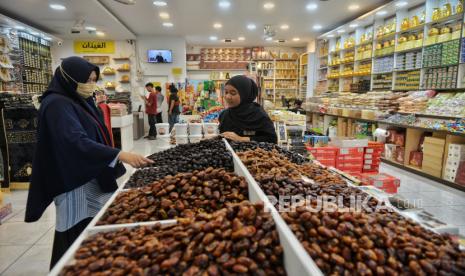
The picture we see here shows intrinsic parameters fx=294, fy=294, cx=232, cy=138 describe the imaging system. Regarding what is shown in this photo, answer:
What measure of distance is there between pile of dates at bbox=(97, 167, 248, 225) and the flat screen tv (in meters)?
10.5

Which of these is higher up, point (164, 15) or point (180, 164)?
point (164, 15)

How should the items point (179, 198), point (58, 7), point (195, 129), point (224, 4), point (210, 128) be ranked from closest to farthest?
point (179, 198), point (195, 129), point (210, 128), point (58, 7), point (224, 4)

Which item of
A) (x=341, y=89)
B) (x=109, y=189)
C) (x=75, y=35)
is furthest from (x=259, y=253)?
(x=75, y=35)

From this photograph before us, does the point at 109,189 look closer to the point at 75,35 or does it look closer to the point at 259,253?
the point at 259,253

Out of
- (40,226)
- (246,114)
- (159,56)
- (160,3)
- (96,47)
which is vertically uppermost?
(160,3)

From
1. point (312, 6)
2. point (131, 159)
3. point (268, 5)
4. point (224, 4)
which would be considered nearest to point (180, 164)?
point (131, 159)

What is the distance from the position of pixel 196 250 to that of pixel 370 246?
2.01ft

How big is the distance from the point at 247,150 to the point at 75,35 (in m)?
10.5

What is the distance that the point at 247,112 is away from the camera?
3.13 meters

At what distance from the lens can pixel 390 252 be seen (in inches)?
40.6

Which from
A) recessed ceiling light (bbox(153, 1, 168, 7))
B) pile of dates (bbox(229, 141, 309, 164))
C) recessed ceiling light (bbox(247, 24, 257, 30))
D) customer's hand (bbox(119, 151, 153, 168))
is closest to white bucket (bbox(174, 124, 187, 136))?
pile of dates (bbox(229, 141, 309, 164))

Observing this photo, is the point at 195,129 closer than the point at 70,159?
No

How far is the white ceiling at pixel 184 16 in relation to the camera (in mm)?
7207

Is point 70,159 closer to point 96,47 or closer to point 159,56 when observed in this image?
point 159,56
